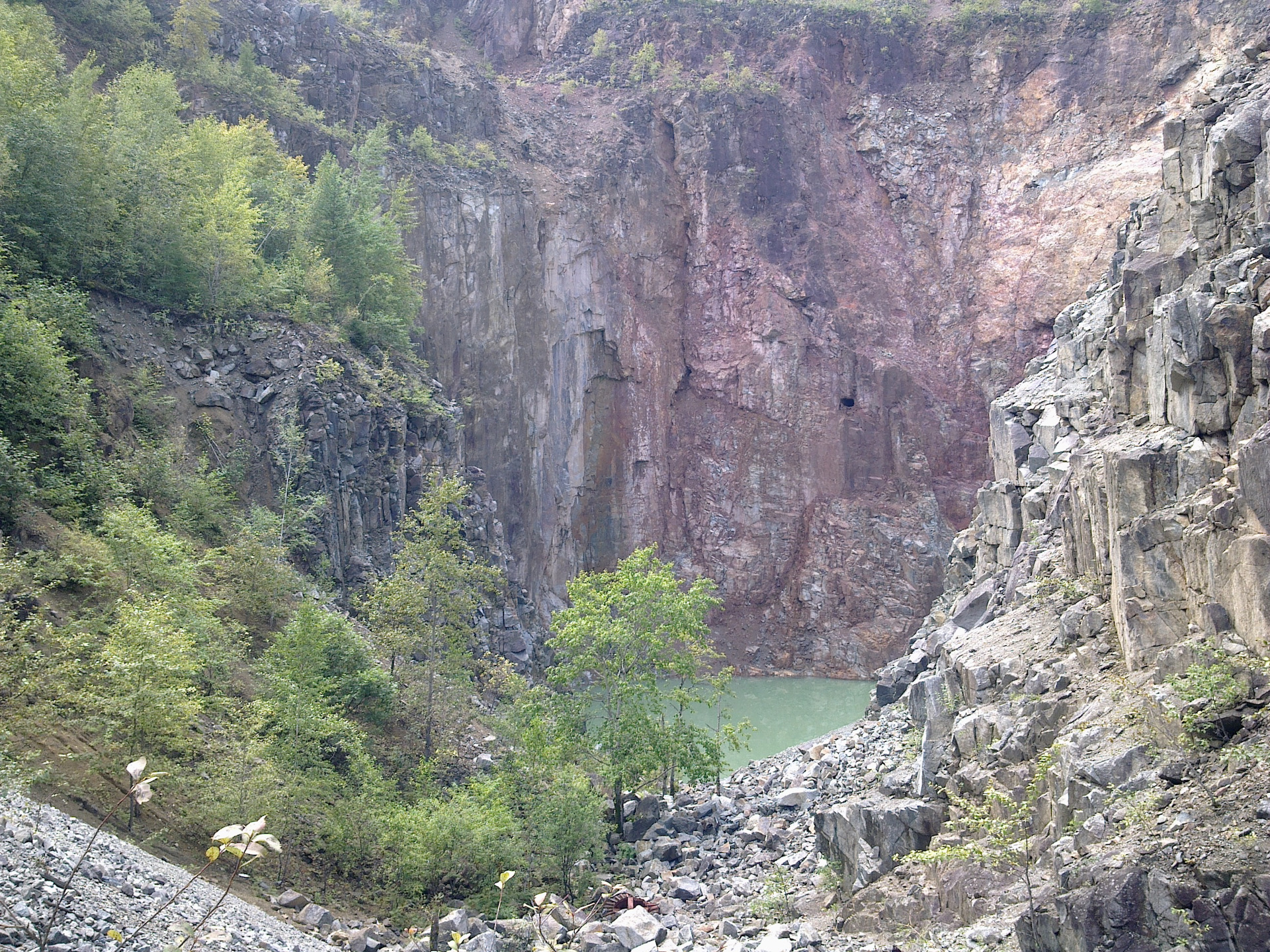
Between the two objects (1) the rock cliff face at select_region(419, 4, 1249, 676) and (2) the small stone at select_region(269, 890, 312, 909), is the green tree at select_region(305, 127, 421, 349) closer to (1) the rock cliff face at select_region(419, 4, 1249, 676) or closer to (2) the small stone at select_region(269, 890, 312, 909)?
(1) the rock cliff face at select_region(419, 4, 1249, 676)

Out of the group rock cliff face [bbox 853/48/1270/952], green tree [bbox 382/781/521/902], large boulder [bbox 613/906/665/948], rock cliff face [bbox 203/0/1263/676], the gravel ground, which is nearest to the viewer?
rock cliff face [bbox 853/48/1270/952]

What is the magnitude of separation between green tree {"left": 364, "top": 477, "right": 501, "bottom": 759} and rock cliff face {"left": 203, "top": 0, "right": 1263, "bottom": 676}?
705 inches

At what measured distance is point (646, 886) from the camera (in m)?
16.8

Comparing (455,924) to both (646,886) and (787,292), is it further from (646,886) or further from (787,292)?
(787,292)

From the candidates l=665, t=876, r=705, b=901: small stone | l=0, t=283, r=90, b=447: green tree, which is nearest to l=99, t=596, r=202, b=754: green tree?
l=0, t=283, r=90, b=447: green tree

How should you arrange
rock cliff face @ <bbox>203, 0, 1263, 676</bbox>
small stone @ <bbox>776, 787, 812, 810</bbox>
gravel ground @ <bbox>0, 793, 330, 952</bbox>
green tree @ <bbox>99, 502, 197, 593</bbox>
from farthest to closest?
rock cliff face @ <bbox>203, 0, 1263, 676</bbox> → small stone @ <bbox>776, 787, 812, 810</bbox> → green tree @ <bbox>99, 502, 197, 593</bbox> → gravel ground @ <bbox>0, 793, 330, 952</bbox>

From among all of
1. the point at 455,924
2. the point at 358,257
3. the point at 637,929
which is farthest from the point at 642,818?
the point at 358,257

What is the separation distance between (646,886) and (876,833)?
4507 mm

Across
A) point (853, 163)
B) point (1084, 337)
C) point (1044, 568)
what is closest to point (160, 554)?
point (1044, 568)

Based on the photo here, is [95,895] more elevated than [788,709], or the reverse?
[95,895]

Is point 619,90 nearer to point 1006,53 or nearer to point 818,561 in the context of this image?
point 1006,53

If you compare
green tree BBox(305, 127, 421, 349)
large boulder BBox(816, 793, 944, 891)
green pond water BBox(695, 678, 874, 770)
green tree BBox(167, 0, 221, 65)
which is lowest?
green pond water BBox(695, 678, 874, 770)

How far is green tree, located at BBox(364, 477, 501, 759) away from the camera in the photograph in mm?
19688

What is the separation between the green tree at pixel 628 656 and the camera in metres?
19.2
